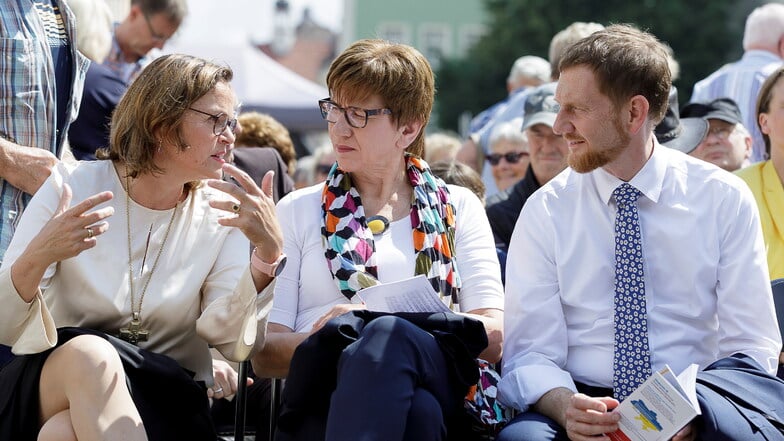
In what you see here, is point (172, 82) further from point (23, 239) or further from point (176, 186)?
point (23, 239)

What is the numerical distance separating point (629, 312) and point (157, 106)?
1745 millimetres

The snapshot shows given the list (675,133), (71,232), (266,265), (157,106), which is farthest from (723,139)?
(71,232)

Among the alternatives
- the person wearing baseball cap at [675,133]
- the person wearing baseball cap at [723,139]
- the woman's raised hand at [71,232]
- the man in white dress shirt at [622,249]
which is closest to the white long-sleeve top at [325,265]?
the man in white dress shirt at [622,249]

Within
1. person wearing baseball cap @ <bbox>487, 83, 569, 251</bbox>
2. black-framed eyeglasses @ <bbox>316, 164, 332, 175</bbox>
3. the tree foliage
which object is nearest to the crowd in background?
person wearing baseball cap @ <bbox>487, 83, 569, 251</bbox>

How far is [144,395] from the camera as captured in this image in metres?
3.74

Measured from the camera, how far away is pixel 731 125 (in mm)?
6324

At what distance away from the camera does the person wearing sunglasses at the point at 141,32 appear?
6570 mm

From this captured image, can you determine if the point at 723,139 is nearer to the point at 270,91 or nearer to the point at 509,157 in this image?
the point at 509,157

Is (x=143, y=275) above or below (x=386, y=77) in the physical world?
below

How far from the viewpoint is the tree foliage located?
126 feet

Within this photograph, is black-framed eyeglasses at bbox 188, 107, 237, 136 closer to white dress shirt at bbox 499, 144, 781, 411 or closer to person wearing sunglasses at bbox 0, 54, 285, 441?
person wearing sunglasses at bbox 0, 54, 285, 441

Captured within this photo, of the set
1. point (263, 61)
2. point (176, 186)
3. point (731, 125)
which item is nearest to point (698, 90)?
point (731, 125)

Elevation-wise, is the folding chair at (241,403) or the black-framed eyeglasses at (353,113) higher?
the black-framed eyeglasses at (353,113)

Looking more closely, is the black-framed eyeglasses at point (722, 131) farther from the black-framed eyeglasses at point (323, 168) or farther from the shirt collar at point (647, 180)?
the black-framed eyeglasses at point (323, 168)
